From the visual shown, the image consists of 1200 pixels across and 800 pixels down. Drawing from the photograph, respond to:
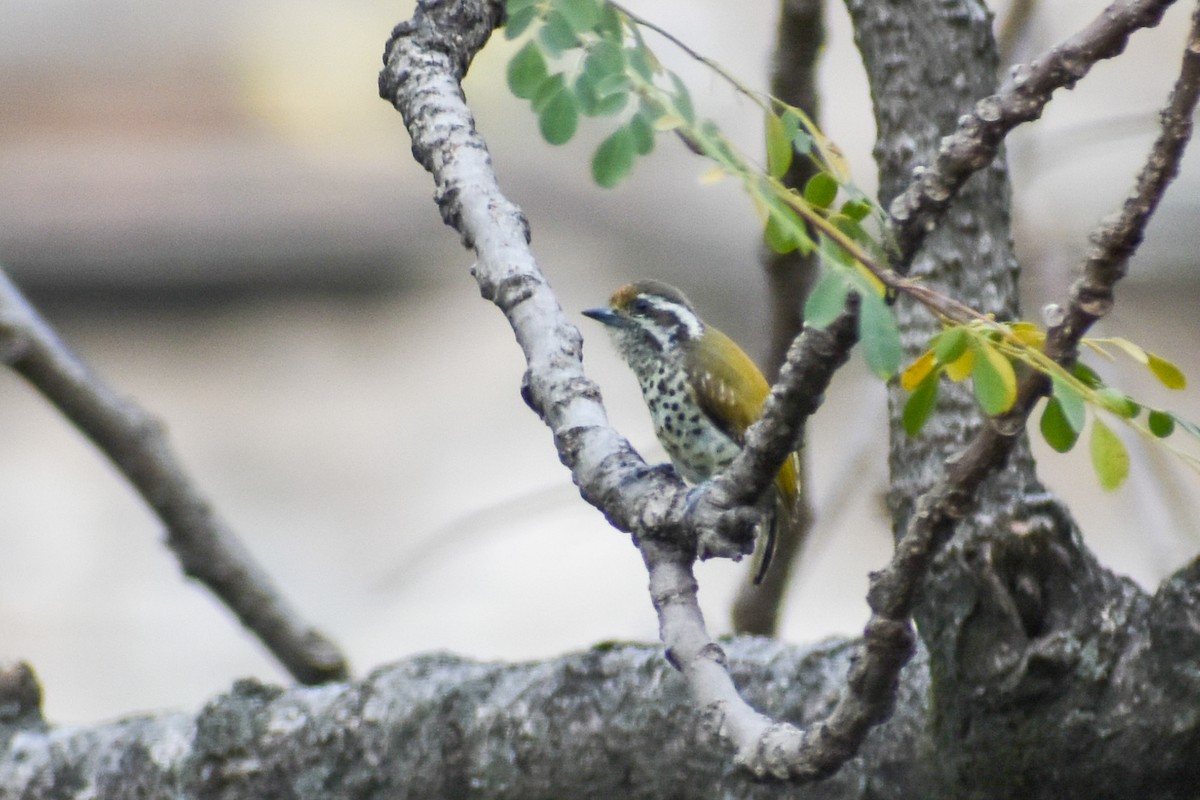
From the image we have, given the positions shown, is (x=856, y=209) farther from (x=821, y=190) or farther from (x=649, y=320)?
(x=649, y=320)

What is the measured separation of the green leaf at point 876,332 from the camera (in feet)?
3.64

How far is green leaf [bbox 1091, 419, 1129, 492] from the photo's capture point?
1240mm

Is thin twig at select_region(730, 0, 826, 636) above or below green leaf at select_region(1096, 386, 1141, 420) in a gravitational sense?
above

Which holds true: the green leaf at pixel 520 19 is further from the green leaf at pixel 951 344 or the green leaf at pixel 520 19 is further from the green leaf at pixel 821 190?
the green leaf at pixel 951 344

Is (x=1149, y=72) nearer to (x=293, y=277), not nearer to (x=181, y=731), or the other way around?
(x=293, y=277)

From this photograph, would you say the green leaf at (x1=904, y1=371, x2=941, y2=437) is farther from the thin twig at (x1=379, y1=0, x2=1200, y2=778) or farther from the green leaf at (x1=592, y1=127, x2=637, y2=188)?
the green leaf at (x1=592, y1=127, x2=637, y2=188)

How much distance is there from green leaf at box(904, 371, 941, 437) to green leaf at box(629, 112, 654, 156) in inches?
16.5

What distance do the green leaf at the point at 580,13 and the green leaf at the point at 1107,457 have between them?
2.05ft

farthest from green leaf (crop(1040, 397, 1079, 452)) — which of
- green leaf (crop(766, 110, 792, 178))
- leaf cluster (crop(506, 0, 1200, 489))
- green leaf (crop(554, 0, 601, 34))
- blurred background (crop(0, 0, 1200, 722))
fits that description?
blurred background (crop(0, 0, 1200, 722))

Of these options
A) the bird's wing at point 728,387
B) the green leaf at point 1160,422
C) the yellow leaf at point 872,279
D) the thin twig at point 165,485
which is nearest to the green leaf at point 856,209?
the yellow leaf at point 872,279

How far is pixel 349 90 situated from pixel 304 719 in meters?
5.11

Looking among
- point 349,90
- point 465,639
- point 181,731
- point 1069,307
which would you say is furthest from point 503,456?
point 1069,307

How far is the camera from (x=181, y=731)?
2.35 metres

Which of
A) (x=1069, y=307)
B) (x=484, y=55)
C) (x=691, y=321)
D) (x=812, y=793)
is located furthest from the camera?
(x=484, y=55)
